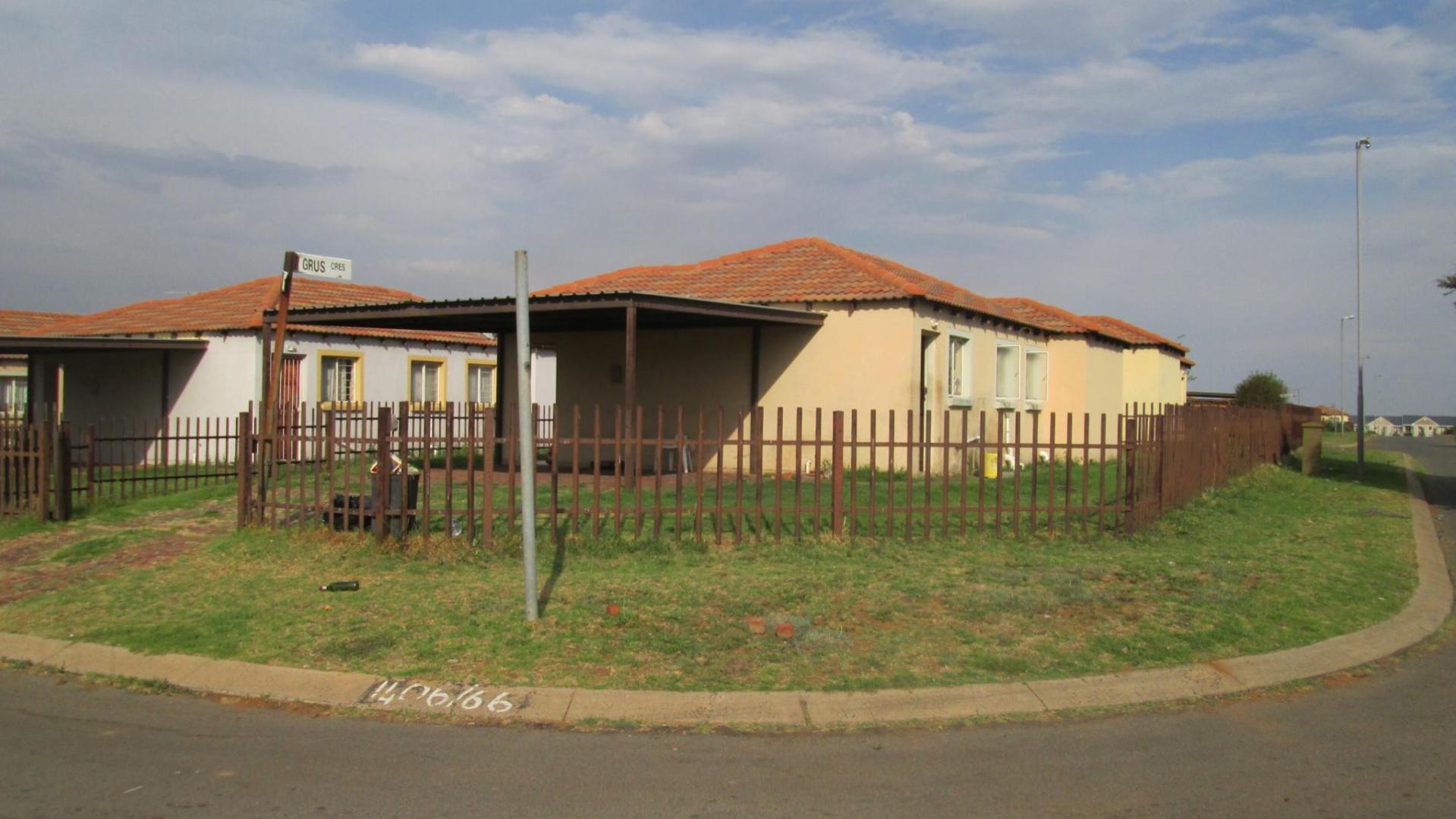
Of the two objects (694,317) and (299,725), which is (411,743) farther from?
(694,317)

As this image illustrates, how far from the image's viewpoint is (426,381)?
27250 mm

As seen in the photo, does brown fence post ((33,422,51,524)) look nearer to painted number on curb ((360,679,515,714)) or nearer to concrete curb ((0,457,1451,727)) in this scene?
concrete curb ((0,457,1451,727))

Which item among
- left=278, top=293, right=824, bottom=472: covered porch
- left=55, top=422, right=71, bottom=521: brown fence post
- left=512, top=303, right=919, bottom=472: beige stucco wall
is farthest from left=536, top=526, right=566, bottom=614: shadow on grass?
left=512, top=303, right=919, bottom=472: beige stucco wall

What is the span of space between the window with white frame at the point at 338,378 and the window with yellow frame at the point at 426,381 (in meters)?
1.63

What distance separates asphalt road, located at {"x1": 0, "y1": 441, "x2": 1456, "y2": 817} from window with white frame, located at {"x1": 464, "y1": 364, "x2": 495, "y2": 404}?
21.9 m

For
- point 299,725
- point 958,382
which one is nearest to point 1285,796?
point 299,725

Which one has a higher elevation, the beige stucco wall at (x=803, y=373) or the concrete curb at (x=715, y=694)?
the beige stucco wall at (x=803, y=373)

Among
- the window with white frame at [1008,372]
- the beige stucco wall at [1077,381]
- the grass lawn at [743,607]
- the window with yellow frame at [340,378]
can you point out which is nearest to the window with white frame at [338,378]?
the window with yellow frame at [340,378]

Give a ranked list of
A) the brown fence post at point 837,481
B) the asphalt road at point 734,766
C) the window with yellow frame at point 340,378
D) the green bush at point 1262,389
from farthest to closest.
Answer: the green bush at point 1262,389, the window with yellow frame at point 340,378, the brown fence post at point 837,481, the asphalt road at point 734,766

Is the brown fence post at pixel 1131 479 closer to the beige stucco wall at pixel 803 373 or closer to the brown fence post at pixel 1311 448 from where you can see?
the beige stucco wall at pixel 803 373

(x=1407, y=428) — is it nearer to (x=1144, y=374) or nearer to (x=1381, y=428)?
(x=1381, y=428)

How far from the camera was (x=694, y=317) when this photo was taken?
56.6ft

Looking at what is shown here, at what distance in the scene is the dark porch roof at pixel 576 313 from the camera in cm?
1461

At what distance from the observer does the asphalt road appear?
488 cm
